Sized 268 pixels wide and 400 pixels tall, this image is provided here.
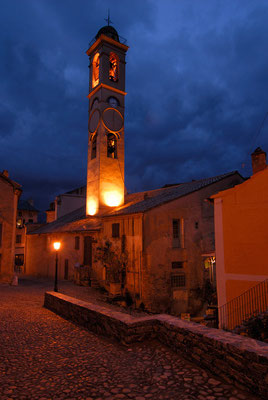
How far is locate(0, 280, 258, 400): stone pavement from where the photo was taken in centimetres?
391

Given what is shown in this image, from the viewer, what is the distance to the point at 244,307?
1046 cm

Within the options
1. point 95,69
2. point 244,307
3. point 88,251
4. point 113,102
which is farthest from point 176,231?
point 95,69

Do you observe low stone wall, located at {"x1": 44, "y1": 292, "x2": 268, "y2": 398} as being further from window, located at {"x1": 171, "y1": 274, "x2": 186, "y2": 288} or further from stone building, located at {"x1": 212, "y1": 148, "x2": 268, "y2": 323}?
window, located at {"x1": 171, "y1": 274, "x2": 186, "y2": 288}

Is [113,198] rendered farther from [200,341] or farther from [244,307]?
[200,341]

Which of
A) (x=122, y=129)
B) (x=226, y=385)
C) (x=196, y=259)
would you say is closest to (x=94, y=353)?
(x=226, y=385)

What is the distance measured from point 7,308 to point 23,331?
406 centimetres

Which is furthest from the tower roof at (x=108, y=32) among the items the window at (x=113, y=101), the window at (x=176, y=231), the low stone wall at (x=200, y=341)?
the low stone wall at (x=200, y=341)

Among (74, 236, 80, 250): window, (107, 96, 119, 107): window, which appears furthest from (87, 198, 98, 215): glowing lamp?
(107, 96, 119, 107): window

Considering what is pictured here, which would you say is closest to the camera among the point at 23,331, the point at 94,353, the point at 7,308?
the point at 94,353

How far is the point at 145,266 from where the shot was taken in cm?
1664

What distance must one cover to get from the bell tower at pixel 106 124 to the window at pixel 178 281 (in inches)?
375

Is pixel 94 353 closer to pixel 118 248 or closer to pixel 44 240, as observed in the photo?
pixel 118 248

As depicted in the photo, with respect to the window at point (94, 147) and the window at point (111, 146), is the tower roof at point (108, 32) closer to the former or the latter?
the window at point (111, 146)

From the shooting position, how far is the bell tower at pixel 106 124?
80.6 ft
